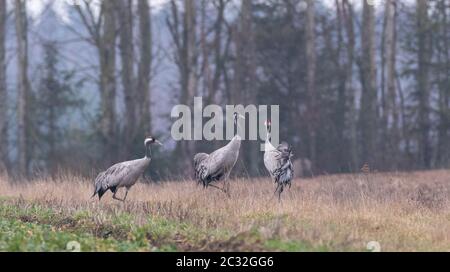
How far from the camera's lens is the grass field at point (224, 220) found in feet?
38.4

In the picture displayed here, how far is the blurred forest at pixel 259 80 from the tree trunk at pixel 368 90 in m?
0.08

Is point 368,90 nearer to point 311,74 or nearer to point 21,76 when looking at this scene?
point 311,74

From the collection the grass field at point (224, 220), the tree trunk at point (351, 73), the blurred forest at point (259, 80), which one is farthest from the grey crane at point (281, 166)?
the tree trunk at point (351, 73)

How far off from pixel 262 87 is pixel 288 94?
50.0 inches

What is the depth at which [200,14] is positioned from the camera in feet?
139

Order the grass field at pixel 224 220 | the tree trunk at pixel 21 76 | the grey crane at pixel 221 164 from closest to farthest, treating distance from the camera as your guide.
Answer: the grass field at pixel 224 220, the grey crane at pixel 221 164, the tree trunk at pixel 21 76

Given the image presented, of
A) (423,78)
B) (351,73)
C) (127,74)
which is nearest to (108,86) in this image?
(127,74)

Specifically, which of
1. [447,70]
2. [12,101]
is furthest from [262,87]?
[12,101]

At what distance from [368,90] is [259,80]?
7.99 metres

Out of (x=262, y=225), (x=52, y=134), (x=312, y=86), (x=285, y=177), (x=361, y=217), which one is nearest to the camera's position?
(x=262, y=225)

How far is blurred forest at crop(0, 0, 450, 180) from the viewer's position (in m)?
34.7

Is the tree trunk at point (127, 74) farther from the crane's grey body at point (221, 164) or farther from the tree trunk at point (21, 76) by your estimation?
the crane's grey body at point (221, 164)
